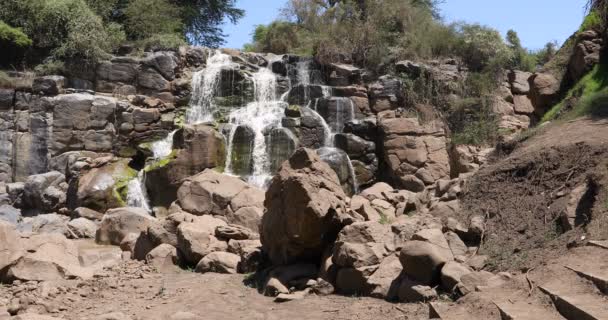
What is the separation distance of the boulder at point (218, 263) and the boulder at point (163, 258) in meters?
0.68

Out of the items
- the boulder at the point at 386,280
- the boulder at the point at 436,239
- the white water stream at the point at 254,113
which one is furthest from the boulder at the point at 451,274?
the white water stream at the point at 254,113

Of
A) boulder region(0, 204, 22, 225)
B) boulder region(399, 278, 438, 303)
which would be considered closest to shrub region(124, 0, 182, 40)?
boulder region(0, 204, 22, 225)

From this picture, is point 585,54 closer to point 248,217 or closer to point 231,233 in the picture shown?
point 248,217

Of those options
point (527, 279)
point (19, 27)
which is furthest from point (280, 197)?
point (19, 27)

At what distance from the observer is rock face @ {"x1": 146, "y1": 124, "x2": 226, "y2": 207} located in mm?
18328

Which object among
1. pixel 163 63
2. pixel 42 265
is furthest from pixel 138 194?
pixel 42 265

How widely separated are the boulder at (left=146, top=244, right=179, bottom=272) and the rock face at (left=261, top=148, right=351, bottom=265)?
81.5 inches

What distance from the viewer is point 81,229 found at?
52.4 feet

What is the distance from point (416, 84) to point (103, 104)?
1124cm

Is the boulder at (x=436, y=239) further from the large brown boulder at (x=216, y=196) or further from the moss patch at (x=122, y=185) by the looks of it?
the moss patch at (x=122, y=185)

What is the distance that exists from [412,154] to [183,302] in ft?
40.8

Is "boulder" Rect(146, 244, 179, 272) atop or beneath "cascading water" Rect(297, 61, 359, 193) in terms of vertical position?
beneath

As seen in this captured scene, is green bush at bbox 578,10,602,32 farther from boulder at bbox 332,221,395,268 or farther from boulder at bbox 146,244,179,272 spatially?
boulder at bbox 146,244,179,272

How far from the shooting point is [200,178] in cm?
1535
